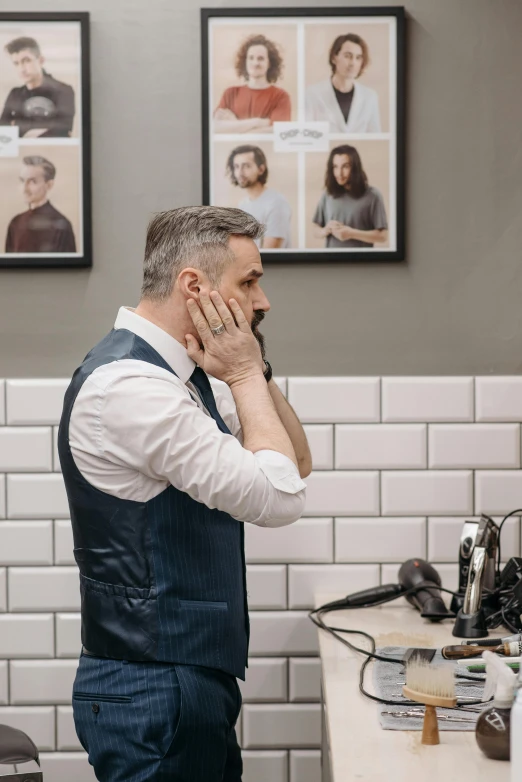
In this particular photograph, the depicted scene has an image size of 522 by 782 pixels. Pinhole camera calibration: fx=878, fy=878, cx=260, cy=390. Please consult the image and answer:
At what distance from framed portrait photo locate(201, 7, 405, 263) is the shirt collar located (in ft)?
2.65

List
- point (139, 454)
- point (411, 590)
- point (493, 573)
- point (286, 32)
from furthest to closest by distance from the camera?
point (286, 32) < point (411, 590) < point (493, 573) < point (139, 454)

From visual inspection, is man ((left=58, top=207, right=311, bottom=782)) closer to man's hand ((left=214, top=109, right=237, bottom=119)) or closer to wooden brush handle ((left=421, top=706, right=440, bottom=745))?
wooden brush handle ((left=421, top=706, right=440, bottom=745))

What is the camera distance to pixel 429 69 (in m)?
2.28

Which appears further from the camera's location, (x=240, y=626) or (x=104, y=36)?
(x=104, y=36)

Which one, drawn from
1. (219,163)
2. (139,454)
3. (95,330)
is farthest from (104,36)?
(139,454)

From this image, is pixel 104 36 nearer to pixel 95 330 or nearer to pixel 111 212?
pixel 111 212

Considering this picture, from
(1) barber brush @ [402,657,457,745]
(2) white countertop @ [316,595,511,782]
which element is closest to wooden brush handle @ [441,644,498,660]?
(2) white countertop @ [316,595,511,782]

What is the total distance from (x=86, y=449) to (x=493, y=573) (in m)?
1.03

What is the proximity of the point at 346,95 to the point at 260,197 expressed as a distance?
343 mm

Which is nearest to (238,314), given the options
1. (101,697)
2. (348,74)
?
(101,697)

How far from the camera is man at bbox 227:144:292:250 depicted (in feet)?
7.47

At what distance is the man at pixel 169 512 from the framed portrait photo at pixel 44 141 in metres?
0.86

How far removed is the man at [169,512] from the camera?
1.36 meters

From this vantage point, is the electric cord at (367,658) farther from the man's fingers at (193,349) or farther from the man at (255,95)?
the man at (255,95)
